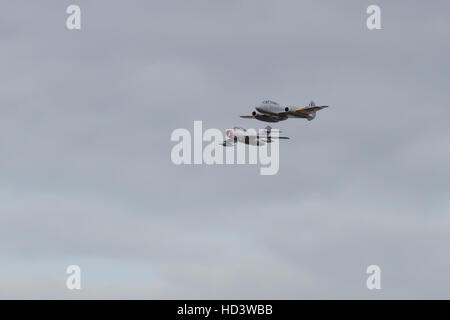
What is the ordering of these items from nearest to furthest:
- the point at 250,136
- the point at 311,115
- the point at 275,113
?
1. the point at 275,113
2. the point at 311,115
3. the point at 250,136

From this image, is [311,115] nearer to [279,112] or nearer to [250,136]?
[279,112]

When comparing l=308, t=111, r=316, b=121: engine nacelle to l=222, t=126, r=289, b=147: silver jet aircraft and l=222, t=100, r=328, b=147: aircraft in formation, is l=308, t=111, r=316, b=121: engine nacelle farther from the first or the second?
l=222, t=126, r=289, b=147: silver jet aircraft

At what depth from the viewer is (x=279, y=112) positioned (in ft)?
570

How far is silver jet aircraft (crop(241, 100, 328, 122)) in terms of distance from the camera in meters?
172

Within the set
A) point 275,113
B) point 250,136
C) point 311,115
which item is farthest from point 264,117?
point 250,136

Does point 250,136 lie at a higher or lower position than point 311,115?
lower

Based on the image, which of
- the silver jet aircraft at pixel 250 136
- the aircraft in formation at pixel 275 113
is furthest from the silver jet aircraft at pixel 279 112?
the silver jet aircraft at pixel 250 136

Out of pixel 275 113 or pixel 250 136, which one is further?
pixel 250 136

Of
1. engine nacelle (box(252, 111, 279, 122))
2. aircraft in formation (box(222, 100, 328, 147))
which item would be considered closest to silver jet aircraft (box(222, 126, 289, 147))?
aircraft in formation (box(222, 100, 328, 147))

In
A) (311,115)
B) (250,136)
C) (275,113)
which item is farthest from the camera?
(250,136)
